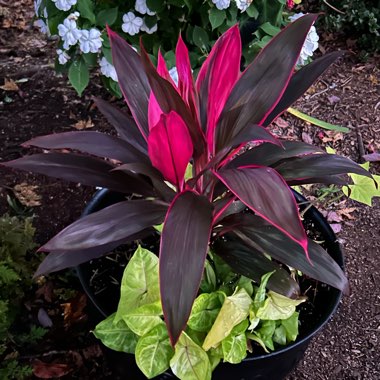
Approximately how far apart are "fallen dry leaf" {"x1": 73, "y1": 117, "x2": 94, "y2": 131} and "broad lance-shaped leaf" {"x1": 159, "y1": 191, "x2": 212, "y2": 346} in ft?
5.69

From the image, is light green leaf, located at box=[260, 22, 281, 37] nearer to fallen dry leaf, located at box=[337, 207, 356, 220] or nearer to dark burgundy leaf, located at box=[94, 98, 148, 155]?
fallen dry leaf, located at box=[337, 207, 356, 220]

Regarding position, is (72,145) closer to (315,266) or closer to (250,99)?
(250,99)

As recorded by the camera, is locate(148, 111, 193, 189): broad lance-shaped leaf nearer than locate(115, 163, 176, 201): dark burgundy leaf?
Yes

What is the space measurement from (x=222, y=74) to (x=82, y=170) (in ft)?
1.33

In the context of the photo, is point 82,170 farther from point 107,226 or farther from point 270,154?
point 270,154

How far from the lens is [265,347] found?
1.41 metres

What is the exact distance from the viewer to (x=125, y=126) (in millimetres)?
1466

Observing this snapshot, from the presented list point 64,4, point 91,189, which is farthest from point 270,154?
point 91,189

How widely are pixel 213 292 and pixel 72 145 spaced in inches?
20.7

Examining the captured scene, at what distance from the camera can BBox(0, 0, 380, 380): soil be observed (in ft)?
6.64

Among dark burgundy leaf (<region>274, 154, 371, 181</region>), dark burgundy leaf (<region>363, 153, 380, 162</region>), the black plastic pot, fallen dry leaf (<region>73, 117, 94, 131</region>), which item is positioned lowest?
dark burgundy leaf (<region>363, 153, 380, 162</region>)

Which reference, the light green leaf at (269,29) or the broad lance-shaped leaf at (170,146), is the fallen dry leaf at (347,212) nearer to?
the light green leaf at (269,29)

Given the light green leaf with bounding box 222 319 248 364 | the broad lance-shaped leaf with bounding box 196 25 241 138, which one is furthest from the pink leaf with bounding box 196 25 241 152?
the light green leaf with bounding box 222 319 248 364

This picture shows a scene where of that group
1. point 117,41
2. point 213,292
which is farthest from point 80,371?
point 117,41
